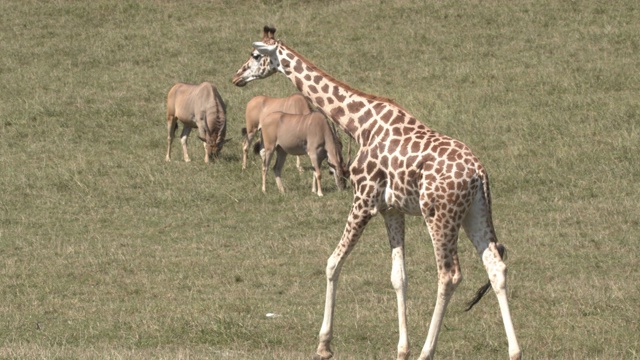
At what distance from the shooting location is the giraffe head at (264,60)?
11.2 metres

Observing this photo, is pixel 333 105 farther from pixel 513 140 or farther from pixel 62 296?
pixel 513 140

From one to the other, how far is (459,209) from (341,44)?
19680 mm

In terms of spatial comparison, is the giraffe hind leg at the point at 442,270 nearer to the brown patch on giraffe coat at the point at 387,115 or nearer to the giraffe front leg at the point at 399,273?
the giraffe front leg at the point at 399,273

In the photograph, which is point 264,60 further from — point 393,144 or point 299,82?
point 393,144

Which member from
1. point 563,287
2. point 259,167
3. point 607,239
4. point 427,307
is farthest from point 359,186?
point 259,167

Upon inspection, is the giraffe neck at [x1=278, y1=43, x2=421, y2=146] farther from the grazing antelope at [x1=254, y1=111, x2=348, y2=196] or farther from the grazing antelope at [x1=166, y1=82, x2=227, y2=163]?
the grazing antelope at [x1=166, y1=82, x2=227, y2=163]

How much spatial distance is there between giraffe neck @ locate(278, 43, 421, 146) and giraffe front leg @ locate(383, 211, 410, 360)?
0.69m

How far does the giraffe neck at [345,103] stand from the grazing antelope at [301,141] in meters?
8.23

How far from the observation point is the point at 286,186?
1991 cm

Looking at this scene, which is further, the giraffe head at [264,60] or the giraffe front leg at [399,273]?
the giraffe head at [264,60]

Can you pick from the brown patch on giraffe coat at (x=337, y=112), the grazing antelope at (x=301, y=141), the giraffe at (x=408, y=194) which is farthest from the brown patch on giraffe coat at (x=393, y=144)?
the grazing antelope at (x=301, y=141)


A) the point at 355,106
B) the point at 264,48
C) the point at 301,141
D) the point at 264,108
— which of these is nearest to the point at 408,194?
the point at 355,106

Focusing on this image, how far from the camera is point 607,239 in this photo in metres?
15.8

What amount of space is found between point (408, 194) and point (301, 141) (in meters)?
10.2
